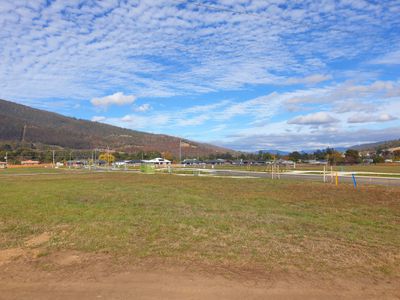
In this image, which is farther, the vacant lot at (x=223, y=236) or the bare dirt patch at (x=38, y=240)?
the bare dirt patch at (x=38, y=240)

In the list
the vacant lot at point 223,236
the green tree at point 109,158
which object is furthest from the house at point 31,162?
the vacant lot at point 223,236

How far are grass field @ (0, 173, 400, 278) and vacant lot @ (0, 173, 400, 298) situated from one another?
0.02 m

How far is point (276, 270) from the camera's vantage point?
19.9ft

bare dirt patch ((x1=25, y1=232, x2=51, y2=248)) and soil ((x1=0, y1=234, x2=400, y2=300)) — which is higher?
bare dirt patch ((x1=25, y1=232, x2=51, y2=248))

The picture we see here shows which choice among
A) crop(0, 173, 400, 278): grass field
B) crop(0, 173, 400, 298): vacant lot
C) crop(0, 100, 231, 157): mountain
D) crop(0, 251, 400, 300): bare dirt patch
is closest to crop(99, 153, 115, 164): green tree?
crop(0, 100, 231, 157): mountain

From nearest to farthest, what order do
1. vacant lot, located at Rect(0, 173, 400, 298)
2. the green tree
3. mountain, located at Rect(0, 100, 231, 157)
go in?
vacant lot, located at Rect(0, 173, 400, 298) → the green tree → mountain, located at Rect(0, 100, 231, 157)

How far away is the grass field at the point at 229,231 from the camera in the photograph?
21.6 ft

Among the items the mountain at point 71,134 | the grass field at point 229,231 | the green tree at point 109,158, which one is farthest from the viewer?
the mountain at point 71,134

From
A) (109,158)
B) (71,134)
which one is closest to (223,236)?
(109,158)

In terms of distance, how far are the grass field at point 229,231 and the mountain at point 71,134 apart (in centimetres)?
13124

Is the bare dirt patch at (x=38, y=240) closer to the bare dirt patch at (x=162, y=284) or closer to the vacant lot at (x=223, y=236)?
the vacant lot at (x=223, y=236)

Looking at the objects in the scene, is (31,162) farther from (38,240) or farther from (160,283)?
(160,283)

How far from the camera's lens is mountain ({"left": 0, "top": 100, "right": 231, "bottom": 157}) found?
140 meters

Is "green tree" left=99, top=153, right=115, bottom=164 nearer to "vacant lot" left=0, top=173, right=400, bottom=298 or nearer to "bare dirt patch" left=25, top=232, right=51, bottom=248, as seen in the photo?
"vacant lot" left=0, top=173, right=400, bottom=298
